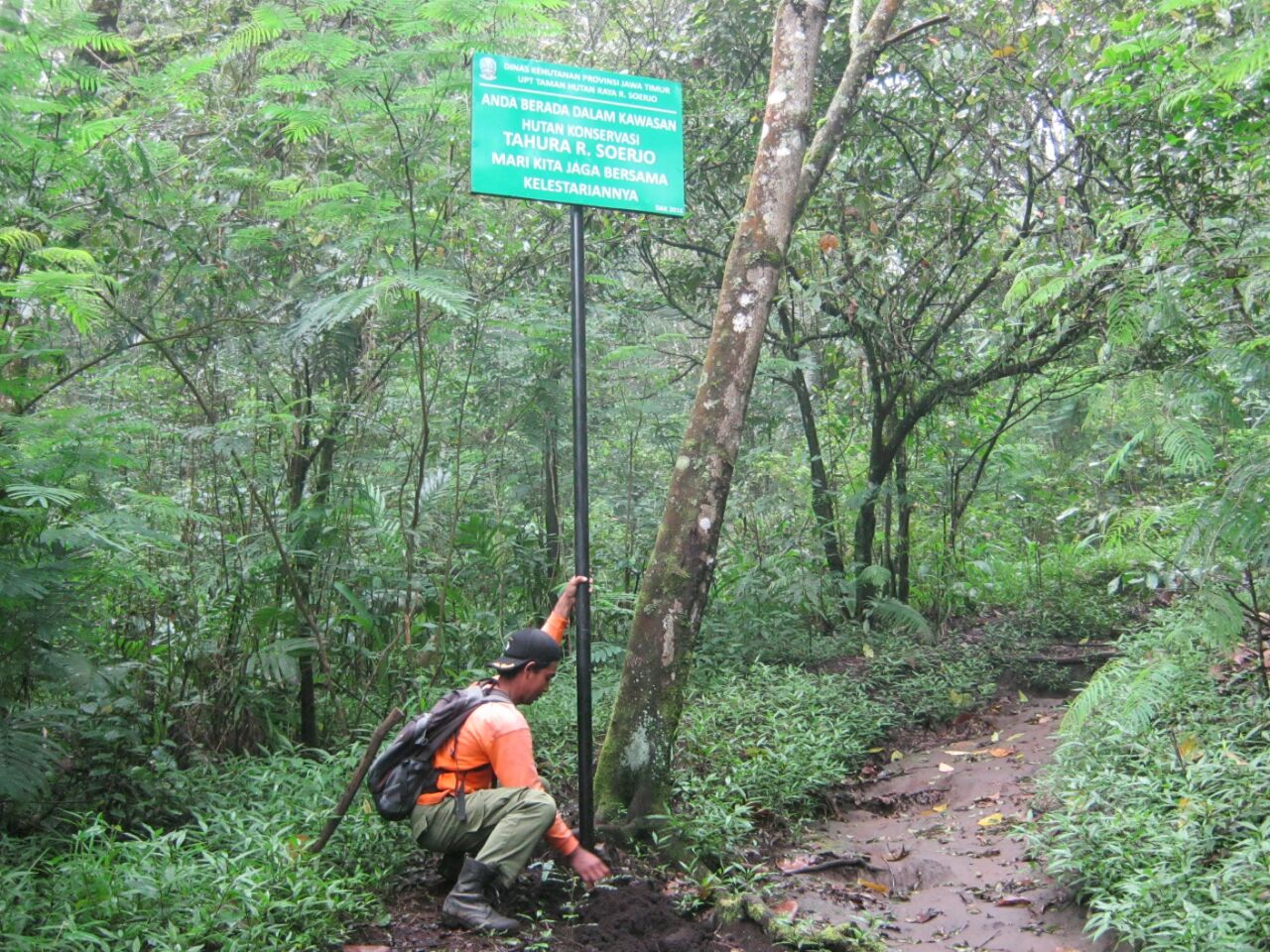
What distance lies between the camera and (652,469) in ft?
36.1

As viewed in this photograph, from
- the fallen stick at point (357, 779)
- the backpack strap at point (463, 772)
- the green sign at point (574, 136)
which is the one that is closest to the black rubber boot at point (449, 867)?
the backpack strap at point (463, 772)

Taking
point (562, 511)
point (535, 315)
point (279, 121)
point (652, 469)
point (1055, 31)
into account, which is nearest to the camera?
point (279, 121)

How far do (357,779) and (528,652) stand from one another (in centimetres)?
89

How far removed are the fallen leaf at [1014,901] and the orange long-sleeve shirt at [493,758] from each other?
2.14 metres

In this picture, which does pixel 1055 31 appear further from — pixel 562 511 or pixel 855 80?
pixel 562 511

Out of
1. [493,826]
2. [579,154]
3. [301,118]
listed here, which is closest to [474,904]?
[493,826]

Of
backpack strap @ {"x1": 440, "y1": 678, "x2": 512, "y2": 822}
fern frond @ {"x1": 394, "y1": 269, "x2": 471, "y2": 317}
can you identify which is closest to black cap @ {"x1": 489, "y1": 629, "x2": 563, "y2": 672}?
backpack strap @ {"x1": 440, "y1": 678, "x2": 512, "y2": 822}

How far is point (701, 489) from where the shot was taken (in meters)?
5.21

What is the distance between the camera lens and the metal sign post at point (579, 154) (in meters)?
4.48

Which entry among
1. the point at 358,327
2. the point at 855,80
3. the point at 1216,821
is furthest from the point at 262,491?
the point at 1216,821

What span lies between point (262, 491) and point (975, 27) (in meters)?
7.43

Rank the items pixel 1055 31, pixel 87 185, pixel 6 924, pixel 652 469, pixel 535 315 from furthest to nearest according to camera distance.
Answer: pixel 652 469 < pixel 1055 31 < pixel 535 315 < pixel 87 185 < pixel 6 924

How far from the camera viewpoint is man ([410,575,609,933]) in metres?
4.12

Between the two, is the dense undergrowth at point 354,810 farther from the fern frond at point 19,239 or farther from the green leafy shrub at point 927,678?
the fern frond at point 19,239
